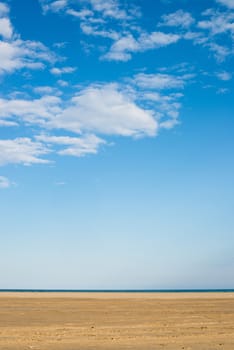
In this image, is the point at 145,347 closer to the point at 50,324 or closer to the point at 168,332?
the point at 168,332

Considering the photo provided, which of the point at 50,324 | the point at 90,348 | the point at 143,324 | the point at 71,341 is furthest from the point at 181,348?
the point at 50,324

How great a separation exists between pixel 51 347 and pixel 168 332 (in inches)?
313

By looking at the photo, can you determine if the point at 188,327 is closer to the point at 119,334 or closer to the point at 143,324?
the point at 143,324

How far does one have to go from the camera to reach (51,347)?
19.0 metres

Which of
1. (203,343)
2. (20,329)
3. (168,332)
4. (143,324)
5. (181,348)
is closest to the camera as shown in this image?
(181,348)

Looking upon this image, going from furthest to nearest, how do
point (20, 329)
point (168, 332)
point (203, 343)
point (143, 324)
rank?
1. point (143, 324)
2. point (20, 329)
3. point (168, 332)
4. point (203, 343)

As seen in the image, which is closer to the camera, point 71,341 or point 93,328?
point 71,341

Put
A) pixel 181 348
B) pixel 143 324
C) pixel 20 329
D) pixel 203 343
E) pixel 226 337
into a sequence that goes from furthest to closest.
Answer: pixel 143 324, pixel 20 329, pixel 226 337, pixel 203 343, pixel 181 348

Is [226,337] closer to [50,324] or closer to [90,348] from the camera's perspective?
[90,348]

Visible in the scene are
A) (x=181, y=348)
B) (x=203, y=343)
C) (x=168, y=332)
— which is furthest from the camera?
(x=168, y=332)

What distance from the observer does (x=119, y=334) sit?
23.8 metres

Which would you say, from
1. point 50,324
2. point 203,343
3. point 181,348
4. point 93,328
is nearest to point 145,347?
point 181,348

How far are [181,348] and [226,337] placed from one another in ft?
16.1

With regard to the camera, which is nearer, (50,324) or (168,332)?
(168,332)
